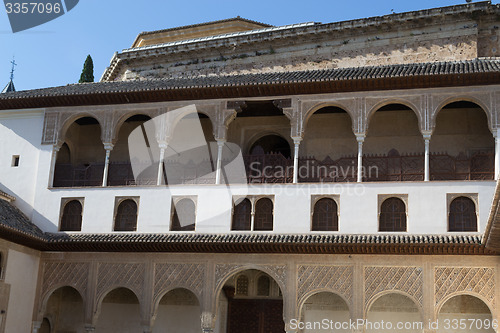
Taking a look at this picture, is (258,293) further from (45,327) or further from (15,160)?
(15,160)

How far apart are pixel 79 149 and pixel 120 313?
5.09 m

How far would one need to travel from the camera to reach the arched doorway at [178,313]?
1920 cm

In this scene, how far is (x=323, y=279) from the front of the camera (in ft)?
55.6

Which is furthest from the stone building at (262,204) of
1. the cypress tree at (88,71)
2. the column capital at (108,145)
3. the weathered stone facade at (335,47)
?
the cypress tree at (88,71)

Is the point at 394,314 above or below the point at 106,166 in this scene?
below

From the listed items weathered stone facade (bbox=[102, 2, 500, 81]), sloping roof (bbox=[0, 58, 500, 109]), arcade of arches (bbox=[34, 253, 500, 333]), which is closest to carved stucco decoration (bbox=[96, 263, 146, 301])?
arcade of arches (bbox=[34, 253, 500, 333])

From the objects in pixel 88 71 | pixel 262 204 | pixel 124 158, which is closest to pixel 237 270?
pixel 262 204

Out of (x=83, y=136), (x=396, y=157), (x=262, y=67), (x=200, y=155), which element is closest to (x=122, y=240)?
(x=200, y=155)

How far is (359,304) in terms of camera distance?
54.4 ft

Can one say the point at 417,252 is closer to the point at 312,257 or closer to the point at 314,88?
the point at 312,257

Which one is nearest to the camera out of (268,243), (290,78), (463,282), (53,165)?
(463,282)

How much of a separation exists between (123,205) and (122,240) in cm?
134

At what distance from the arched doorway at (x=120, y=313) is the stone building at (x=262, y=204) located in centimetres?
4

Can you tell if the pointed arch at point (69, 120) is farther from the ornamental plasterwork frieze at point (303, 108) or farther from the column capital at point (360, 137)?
the column capital at point (360, 137)
